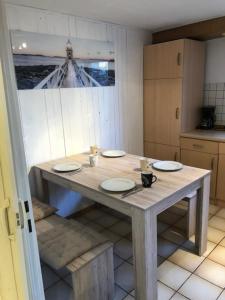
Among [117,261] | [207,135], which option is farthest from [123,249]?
[207,135]

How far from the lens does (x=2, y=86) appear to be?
809 millimetres

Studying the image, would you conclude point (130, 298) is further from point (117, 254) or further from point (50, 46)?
point (50, 46)

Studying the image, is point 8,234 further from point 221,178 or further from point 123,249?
point 221,178

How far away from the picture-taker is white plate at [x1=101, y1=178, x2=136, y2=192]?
5.86 ft

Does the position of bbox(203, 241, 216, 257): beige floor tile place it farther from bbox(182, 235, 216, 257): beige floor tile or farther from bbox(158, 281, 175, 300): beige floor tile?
bbox(158, 281, 175, 300): beige floor tile

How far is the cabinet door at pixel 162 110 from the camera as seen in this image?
3178mm

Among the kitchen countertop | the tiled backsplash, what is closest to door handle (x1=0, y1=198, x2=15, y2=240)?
the kitchen countertop

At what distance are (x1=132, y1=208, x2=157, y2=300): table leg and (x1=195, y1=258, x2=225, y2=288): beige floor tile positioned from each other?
0.56 m

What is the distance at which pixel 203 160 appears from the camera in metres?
3.05

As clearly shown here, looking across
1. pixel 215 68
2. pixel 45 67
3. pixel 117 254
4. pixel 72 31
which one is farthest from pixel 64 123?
pixel 215 68

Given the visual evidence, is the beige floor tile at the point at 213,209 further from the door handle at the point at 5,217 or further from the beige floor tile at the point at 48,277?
the door handle at the point at 5,217

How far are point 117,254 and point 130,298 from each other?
0.49m

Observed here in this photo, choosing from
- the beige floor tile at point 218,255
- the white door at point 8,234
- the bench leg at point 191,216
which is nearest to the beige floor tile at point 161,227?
the bench leg at point 191,216

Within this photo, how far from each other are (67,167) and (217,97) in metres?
2.27
